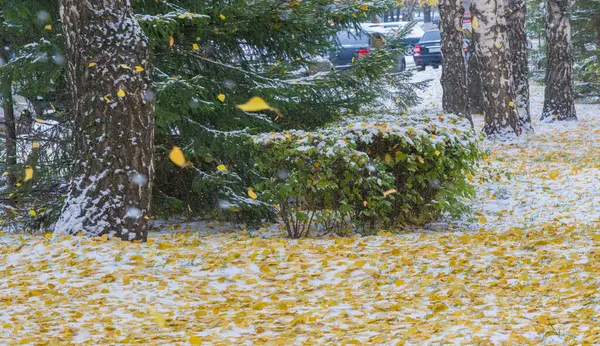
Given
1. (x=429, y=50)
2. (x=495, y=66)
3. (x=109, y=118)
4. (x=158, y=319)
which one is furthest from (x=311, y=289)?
(x=429, y=50)

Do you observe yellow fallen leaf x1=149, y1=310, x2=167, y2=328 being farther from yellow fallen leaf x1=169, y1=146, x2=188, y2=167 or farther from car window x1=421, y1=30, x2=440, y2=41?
car window x1=421, y1=30, x2=440, y2=41

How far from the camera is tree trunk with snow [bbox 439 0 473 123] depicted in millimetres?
14891

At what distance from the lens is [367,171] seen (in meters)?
7.97

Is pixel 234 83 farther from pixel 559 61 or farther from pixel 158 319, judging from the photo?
pixel 559 61

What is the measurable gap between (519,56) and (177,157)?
9845mm

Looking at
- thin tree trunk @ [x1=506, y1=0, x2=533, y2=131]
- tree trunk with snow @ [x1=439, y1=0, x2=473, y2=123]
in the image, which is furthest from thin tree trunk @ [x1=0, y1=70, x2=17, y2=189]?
thin tree trunk @ [x1=506, y1=0, x2=533, y2=131]

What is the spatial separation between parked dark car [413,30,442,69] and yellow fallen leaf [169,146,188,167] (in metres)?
24.3

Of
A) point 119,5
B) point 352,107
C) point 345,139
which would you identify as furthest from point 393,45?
point 119,5

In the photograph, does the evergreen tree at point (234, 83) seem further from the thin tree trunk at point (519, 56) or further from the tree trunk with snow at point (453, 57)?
the thin tree trunk at point (519, 56)

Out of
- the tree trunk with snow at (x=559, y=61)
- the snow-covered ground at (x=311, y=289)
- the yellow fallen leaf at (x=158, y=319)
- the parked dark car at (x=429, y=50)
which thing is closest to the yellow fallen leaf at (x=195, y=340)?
the snow-covered ground at (x=311, y=289)

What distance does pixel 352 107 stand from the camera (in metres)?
10.2

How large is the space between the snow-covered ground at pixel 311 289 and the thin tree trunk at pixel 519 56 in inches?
312

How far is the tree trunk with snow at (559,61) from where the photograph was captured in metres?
18.0

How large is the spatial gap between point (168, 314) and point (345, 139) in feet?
9.81
